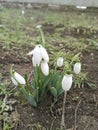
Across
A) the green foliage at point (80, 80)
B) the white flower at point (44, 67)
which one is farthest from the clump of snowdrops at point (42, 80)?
the green foliage at point (80, 80)

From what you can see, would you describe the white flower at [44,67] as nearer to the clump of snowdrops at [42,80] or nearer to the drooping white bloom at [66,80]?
the clump of snowdrops at [42,80]

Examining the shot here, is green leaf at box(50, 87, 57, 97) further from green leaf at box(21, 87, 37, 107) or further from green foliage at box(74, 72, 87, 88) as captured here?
green foliage at box(74, 72, 87, 88)

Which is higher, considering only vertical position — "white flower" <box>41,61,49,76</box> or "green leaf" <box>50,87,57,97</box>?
"white flower" <box>41,61,49,76</box>

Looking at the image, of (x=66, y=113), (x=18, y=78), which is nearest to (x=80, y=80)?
(x=66, y=113)

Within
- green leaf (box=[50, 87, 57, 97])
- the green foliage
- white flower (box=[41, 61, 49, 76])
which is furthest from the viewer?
the green foliage

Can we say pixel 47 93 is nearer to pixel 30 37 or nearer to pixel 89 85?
pixel 89 85

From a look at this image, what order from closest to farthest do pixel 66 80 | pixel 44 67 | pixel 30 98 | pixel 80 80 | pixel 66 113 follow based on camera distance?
pixel 66 80, pixel 44 67, pixel 30 98, pixel 66 113, pixel 80 80

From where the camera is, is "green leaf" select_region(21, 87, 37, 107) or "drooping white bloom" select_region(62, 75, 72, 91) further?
"green leaf" select_region(21, 87, 37, 107)

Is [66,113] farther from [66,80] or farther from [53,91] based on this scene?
[66,80]

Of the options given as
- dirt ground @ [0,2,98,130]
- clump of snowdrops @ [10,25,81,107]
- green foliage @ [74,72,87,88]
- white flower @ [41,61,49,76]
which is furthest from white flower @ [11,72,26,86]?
green foliage @ [74,72,87,88]

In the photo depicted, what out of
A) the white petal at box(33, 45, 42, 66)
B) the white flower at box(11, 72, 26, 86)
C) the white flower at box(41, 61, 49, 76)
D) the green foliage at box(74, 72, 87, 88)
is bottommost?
the green foliage at box(74, 72, 87, 88)

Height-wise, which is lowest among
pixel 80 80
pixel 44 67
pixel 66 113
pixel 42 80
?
pixel 66 113
